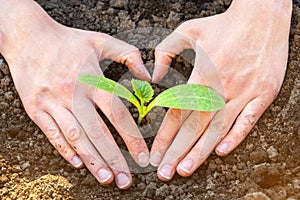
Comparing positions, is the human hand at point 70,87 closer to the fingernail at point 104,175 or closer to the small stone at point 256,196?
the fingernail at point 104,175

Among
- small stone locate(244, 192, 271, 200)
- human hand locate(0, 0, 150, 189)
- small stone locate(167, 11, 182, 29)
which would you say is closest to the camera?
small stone locate(244, 192, 271, 200)

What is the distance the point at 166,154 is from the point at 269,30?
1.85 feet

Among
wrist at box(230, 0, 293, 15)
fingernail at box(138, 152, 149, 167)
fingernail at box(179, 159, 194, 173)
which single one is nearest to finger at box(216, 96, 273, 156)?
fingernail at box(179, 159, 194, 173)

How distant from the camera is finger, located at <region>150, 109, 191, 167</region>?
64.9 inches

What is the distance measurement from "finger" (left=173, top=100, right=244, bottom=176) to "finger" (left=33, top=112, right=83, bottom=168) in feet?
1.02

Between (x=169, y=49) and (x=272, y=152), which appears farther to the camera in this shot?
(x=169, y=49)

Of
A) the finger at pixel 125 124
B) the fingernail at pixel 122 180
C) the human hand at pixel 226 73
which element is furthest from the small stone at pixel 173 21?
the fingernail at pixel 122 180

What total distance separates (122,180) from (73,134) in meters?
0.22

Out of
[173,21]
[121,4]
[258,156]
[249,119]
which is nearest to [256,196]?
[258,156]

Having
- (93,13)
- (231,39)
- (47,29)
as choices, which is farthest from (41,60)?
(231,39)

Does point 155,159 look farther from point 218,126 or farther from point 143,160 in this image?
point 218,126

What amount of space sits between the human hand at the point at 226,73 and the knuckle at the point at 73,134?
239mm

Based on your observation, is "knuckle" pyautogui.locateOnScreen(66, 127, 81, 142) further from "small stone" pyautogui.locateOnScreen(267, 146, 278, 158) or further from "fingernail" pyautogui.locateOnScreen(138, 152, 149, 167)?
"small stone" pyautogui.locateOnScreen(267, 146, 278, 158)

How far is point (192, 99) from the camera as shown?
1588 mm
